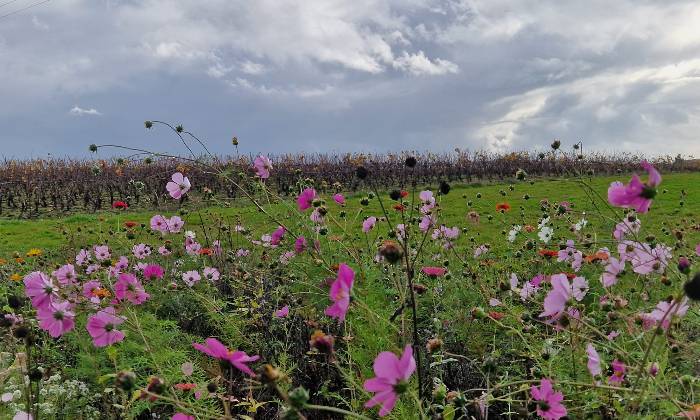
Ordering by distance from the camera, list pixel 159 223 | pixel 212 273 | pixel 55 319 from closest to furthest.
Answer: pixel 55 319 < pixel 212 273 < pixel 159 223

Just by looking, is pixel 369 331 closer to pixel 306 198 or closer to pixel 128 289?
pixel 306 198

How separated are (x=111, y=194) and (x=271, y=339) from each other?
45.2ft

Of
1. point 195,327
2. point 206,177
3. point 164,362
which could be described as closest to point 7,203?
point 206,177

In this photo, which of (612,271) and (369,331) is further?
(369,331)

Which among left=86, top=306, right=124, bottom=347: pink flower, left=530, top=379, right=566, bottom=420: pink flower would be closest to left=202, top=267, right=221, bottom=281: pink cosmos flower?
left=86, top=306, right=124, bottom=347: pink flower

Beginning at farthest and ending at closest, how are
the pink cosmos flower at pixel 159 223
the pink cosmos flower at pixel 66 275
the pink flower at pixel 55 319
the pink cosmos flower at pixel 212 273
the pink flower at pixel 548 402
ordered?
the pink cosmos flower at pixel 159 223, the pink cosmos flower at pixel 212 273, the pink cosmos flower at pixel 66 275, the pink flower at pixel 55 319, the pink flower at pixel 548 402

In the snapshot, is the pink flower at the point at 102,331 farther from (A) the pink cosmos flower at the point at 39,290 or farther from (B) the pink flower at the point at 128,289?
(B) the pink flower at the point at 128,289

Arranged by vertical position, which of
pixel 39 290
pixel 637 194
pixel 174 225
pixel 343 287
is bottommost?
pixel 174 225

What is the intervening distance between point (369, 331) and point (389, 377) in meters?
1.38

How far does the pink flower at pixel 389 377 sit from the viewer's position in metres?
0.88

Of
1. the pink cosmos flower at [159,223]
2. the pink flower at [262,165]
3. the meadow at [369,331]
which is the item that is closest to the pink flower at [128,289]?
the meadow at [369,331]

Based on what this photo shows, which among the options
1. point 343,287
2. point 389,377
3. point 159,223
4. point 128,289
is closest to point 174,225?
point 159,223

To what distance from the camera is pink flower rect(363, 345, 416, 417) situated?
88cm

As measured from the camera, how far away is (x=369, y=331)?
2.26 m
